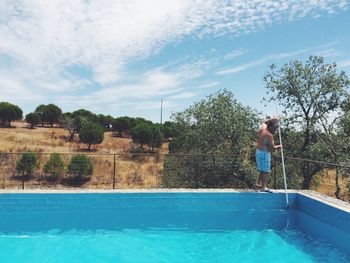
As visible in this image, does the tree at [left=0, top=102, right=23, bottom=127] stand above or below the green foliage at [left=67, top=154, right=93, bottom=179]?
above

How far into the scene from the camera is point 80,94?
3450cm

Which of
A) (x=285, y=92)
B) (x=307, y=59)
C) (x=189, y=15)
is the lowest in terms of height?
(x=285, y=92)

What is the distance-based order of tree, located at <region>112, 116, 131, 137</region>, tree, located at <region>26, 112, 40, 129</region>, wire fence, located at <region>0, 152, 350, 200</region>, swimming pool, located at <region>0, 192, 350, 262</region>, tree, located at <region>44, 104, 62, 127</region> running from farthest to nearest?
1. tree, located at <region>112, 116, 131, 137</region>
2. tree, located at <region>44, 104, 62, 127</region>
3. tree, located at <region>26, 112, 40, 129</region>
4. wire fence, located at <region>0, 152, 350, 200</region>
5. swimming pool, located at <region>0, 192, 350, 262</region>

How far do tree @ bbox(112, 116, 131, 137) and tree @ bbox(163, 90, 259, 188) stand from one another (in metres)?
27.3

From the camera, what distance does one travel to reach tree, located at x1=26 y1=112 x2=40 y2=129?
3766 centimetres

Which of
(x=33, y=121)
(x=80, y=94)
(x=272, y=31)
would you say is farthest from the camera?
(x=33, y=121)

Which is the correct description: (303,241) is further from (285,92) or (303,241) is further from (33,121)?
(33,121)

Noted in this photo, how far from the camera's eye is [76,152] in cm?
2570

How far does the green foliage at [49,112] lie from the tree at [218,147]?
2999 cm

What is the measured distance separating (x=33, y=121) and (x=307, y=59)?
33.0 metres

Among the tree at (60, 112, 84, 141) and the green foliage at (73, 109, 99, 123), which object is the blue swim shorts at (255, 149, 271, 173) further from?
the green foliage at (73, 109, 99, 123)

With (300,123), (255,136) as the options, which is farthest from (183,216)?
(300,123)

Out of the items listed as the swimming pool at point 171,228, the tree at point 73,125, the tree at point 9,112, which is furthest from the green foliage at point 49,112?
the swimming pool at point 171,228

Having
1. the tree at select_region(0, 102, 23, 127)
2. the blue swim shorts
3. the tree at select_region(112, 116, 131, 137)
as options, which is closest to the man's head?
the blue swim shorts
